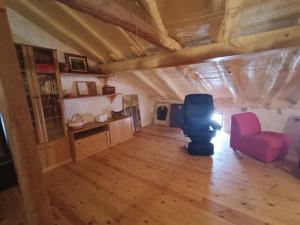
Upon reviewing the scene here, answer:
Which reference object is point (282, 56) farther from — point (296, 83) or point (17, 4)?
point (17, 4)

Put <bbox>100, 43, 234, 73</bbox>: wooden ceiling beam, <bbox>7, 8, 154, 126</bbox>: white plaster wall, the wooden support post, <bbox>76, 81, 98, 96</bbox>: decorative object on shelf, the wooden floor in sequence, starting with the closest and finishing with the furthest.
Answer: the wooden support post < the wooden floor < <bbox>100, 43, 234, 73</bbox>: wooden ceiling beam < <bbox>7, 8, 154, 126</bbox>: white plaster wall < <bbox>76, 81, 98, 96</bbox>: decorative object on shelf

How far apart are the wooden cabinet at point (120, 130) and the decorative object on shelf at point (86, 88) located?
0.79m

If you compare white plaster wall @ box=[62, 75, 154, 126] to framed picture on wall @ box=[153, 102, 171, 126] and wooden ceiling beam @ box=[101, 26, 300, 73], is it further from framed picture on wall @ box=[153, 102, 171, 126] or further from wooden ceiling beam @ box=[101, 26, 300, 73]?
wooden ceiling beam @ box=[101, 26, 300, 73]

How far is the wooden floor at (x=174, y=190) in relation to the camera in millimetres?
1652

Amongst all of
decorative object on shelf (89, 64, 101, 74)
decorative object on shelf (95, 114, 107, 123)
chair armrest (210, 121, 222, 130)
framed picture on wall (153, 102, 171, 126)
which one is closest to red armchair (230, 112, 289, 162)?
chair armrest (210, 121, 222, 130)

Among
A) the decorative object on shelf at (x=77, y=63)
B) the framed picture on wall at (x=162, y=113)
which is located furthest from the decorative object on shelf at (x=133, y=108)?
the decorative object on shelf at (x=77, y=63)

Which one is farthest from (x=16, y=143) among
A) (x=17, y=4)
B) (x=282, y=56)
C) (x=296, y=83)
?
(x=296, y=83)

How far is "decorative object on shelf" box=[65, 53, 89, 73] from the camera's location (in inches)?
115

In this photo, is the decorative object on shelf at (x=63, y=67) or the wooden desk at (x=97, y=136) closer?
the decorative object on shelf at (x=63, y=67)

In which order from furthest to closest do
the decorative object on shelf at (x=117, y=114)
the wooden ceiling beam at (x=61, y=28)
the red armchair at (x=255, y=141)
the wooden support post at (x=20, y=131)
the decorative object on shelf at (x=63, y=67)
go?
the decorative object on shelf at (x=117, y=114) < the decorative object on shelf at (x=63, y=67) < the red armchair at (x=255, y=141) < the wooden ceiling beam at (x=61, y=28) < the wooden support post at (x=20, y=131)

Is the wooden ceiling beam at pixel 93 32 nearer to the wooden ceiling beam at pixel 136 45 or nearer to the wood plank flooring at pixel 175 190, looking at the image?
the wooden ceiling beam at pixel 136 45

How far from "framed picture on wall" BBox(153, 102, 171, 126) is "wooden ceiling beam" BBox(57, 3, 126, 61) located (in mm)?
2315

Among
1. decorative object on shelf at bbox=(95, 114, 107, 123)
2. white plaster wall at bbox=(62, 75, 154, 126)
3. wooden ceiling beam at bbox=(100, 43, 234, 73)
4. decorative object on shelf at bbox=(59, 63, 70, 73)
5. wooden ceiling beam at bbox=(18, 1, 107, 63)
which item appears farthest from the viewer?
decorative object on shelf at bbox=(95, 114, 107, 123)

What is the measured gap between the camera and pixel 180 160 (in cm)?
280
